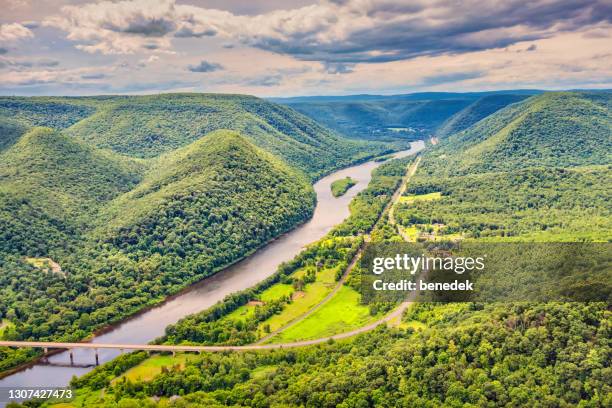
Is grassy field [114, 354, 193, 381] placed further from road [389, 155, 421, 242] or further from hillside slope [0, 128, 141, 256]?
road [389, 155, 421, 242]

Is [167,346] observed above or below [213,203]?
below

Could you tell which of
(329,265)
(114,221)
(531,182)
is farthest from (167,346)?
(531,182)

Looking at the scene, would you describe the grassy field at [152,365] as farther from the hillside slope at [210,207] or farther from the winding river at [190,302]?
the hillside slope at [210,207]

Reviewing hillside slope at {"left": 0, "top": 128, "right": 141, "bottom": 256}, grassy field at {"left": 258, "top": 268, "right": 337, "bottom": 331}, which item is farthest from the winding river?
hillside slope at {"left": 0, "top": 128, "right": 141, "bottom": 256}

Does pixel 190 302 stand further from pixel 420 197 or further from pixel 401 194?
pixel 401 194

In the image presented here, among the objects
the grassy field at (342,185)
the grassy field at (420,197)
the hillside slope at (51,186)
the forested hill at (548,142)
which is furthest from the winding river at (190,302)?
the forested hill at (548,142)

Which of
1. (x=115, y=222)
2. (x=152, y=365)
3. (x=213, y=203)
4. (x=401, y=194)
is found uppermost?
(x=213, y=203)
